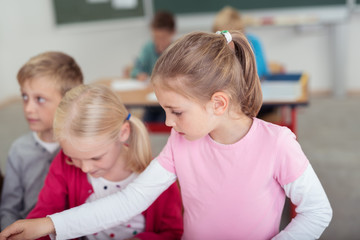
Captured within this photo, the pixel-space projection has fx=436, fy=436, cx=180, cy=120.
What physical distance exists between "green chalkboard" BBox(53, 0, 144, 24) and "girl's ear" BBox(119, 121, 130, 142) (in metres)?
4.05

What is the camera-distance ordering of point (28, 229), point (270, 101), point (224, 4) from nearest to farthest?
point (28, 229) < point (270, 101) < point (224, 4)

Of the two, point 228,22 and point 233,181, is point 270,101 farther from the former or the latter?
point 233,181

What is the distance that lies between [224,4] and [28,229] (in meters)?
4.25

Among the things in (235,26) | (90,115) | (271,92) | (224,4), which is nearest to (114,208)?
(90,115)

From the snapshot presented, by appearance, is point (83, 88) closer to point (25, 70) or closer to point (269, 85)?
point (25, 70)

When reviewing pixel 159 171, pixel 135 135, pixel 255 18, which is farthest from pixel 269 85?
pixel 255 18

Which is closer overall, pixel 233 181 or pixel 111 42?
pixel 233 181

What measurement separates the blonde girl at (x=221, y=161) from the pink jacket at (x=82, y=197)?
0.13 meters

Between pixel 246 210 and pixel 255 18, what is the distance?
412cm

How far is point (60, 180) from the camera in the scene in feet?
4.50

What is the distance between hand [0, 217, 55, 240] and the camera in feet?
3.67

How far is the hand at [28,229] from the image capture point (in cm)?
112

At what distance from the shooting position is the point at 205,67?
3.34 ft

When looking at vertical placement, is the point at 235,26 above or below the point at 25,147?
above
